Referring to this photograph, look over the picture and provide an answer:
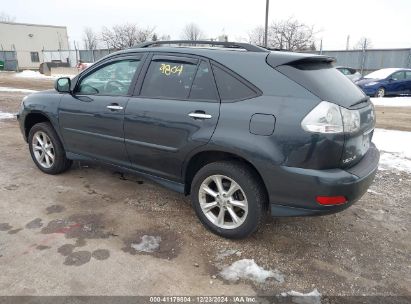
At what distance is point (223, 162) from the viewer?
10.6ft

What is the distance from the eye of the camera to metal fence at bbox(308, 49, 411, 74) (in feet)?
73.7

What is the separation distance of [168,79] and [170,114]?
0.39 metres

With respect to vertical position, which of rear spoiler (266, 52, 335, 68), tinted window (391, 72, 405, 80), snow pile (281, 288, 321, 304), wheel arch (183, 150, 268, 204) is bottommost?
snow pile (281, 288, 321, 304)

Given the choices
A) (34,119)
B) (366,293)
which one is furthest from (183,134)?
(34,119)

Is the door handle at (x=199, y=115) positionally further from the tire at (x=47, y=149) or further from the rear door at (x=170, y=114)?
the tire at (x=47, y=149)

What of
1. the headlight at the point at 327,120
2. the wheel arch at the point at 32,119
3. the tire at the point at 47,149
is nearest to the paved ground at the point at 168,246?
the tire at the point at 47,149

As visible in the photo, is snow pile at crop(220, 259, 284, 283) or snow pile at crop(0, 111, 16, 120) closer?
snow pile at crop(220, 259, 284, 283)

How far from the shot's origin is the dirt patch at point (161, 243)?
3.15 meters

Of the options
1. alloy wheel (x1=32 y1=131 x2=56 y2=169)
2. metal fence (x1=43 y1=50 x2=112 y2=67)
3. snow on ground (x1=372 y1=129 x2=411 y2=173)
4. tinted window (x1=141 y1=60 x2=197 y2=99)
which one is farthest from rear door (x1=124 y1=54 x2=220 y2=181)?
metal fence (x1=43 y1=50 x2=112 y2=67)

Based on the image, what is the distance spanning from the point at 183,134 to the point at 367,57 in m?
23.7

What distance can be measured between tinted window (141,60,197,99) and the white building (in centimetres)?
4837

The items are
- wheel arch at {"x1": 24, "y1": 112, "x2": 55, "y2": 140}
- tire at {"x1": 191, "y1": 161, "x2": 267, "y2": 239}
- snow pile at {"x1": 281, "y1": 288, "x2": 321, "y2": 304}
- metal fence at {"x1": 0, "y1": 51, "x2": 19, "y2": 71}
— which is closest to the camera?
snow pile at {"x1": 281, "y1": 288, "x2": 321, "y2": 304}

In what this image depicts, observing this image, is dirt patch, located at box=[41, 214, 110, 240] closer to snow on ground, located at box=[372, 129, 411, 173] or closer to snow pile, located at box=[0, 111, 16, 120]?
snow on ground, located at box=[372, 129, 411, 173]

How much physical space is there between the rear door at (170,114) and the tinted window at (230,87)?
0.06 metres
